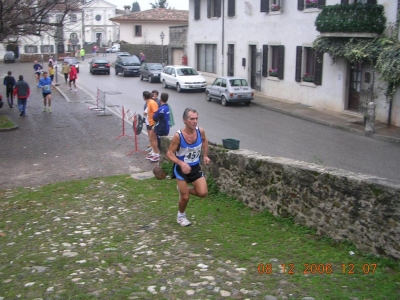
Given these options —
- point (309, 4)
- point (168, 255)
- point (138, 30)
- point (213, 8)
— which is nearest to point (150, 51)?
point (138, 30)

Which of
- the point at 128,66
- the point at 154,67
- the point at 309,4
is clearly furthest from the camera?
the point at 128,66

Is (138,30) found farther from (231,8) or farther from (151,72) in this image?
(231,8)

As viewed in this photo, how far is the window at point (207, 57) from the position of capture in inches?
1355

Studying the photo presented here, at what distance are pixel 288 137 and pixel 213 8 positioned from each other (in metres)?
19.0

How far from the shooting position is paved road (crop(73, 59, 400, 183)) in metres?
13.4

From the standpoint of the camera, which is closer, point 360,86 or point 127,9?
point 360,86

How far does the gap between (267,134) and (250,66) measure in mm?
13129

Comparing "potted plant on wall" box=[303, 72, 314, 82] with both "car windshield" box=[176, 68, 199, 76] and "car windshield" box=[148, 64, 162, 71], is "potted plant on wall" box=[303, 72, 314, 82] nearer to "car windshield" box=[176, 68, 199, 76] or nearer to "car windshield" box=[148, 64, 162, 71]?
"car windshield" box=[176, 68, 199, 76]

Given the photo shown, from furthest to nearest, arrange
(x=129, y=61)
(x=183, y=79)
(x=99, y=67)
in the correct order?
(x=99, y=67), (x=129, y=61), (x=183, y=79)

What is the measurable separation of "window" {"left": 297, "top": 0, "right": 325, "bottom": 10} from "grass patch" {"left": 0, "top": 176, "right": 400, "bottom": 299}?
16.5 m

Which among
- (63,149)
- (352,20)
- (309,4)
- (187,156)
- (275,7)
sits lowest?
(63,149)

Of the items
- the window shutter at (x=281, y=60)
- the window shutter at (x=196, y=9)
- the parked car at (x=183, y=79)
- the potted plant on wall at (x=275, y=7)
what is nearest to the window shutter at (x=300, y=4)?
the potted plant on wall at (x=275, y=7)

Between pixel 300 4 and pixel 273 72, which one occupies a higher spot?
pixel 300 4

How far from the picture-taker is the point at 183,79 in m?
30.4
